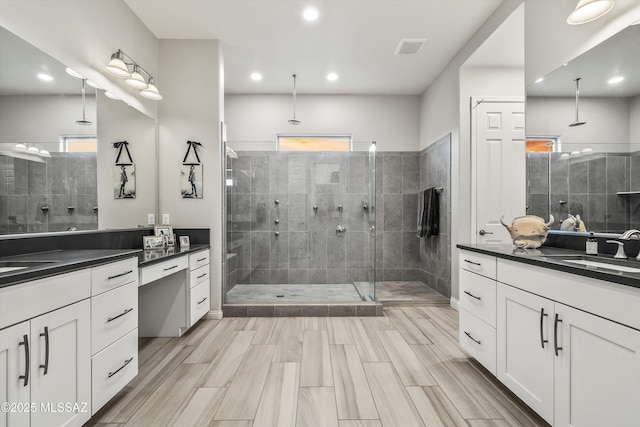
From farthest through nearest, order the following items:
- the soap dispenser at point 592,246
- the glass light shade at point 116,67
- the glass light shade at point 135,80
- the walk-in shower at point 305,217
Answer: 1. the walk-in shower at point 305,217
2. the glass light shade at point 135,80
3. the glass light shade at point 116,67
4. the soap dispenser at point 592,246

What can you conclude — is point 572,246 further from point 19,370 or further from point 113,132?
point 113,132

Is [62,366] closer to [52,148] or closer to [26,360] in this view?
[26,360]

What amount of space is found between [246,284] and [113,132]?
214 cm

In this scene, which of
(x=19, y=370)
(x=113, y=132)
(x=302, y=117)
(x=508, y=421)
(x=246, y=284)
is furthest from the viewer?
(x=302, y=117)

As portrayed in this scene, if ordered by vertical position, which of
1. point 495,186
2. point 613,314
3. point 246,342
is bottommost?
point 246,342

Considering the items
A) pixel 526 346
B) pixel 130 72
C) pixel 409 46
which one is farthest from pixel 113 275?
pixel 409 46

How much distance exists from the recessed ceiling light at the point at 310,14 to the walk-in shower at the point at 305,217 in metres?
1.41

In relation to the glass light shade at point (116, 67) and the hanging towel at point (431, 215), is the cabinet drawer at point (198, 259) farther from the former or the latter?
the hanging towel at point (431, 215)

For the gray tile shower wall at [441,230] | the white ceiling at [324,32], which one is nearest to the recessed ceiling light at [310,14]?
the white ceiling at [324,32]

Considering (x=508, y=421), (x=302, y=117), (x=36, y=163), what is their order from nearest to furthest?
1. (x=508, y=421)
2. (x=36, y=163)
3. (x=302, y=117)

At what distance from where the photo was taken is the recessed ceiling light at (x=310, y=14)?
2.89 metres

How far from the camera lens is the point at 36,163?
6.17 ft

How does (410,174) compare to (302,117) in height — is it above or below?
below

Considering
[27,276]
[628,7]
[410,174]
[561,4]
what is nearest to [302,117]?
[410,174]
